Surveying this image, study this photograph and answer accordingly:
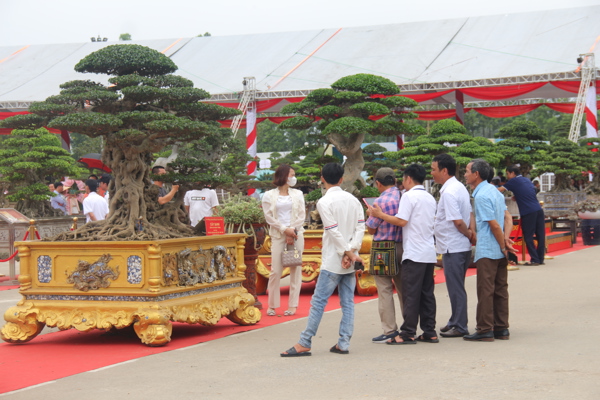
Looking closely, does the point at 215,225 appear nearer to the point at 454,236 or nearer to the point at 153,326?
the point at 153,326

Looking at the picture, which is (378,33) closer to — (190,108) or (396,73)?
(396,73)

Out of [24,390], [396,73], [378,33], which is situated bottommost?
[24,390]

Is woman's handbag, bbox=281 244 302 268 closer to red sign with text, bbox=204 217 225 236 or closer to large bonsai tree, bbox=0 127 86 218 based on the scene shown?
red sign with text, bbox=204 217 225 236

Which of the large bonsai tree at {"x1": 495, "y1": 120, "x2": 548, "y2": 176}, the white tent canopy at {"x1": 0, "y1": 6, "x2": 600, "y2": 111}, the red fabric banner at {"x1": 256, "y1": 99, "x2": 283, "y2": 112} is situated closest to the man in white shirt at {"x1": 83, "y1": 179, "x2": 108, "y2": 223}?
the large bonsai tree at {"x1": 495, "y1": 120, "x2": 548, "y2": 176}

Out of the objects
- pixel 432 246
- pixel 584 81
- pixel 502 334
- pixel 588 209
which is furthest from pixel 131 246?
pixel 584 81

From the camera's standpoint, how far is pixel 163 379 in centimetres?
507

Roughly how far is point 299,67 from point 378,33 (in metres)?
3.37

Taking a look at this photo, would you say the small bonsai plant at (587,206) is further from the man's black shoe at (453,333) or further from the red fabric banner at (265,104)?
the man's black shoe at (453,333)

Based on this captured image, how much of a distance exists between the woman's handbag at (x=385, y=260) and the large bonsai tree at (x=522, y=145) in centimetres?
1155

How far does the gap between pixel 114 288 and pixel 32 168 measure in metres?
9.87

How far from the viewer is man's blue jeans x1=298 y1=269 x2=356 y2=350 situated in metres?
5.72

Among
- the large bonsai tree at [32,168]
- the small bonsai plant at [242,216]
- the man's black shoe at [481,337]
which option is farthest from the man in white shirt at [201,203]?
the large bonsai tree at [32,168]

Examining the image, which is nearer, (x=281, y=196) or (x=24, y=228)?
(x=281, y=196)

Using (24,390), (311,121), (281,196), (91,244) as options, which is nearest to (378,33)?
(311,121)
